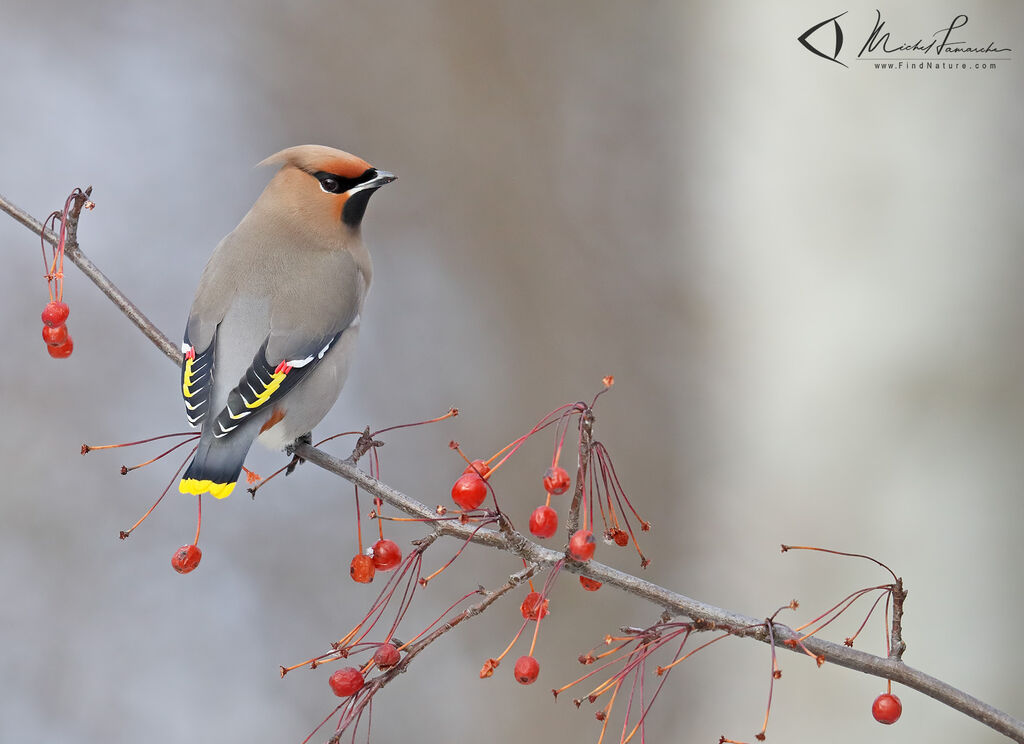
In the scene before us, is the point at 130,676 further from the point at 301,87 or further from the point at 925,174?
the point at 925,174

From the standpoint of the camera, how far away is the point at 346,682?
4.76 ft

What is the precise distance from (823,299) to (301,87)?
6.51 feet

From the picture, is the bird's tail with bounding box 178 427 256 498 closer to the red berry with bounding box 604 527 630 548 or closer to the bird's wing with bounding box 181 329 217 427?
the bird's wing with bounding box 181 329 217 427

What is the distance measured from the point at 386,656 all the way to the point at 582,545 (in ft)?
1.00

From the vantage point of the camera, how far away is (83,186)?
3.74 meters

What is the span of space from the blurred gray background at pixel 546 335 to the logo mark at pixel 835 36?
2cm

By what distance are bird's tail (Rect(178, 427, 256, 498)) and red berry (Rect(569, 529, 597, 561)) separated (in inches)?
33.4

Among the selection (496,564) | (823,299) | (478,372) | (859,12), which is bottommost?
(496,564)

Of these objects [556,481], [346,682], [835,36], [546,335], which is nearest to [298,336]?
[346,682]

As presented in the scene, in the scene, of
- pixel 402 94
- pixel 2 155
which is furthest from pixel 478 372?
pixel 2 155

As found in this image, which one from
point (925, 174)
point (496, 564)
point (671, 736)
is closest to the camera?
point (925, 174)

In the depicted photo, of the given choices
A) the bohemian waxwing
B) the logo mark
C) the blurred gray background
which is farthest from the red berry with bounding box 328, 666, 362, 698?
the logo mark

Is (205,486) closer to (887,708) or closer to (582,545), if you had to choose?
(582,545)

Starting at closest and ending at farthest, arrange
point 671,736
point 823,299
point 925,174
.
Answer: point 925,174 → point 823,299 → point 671,736
